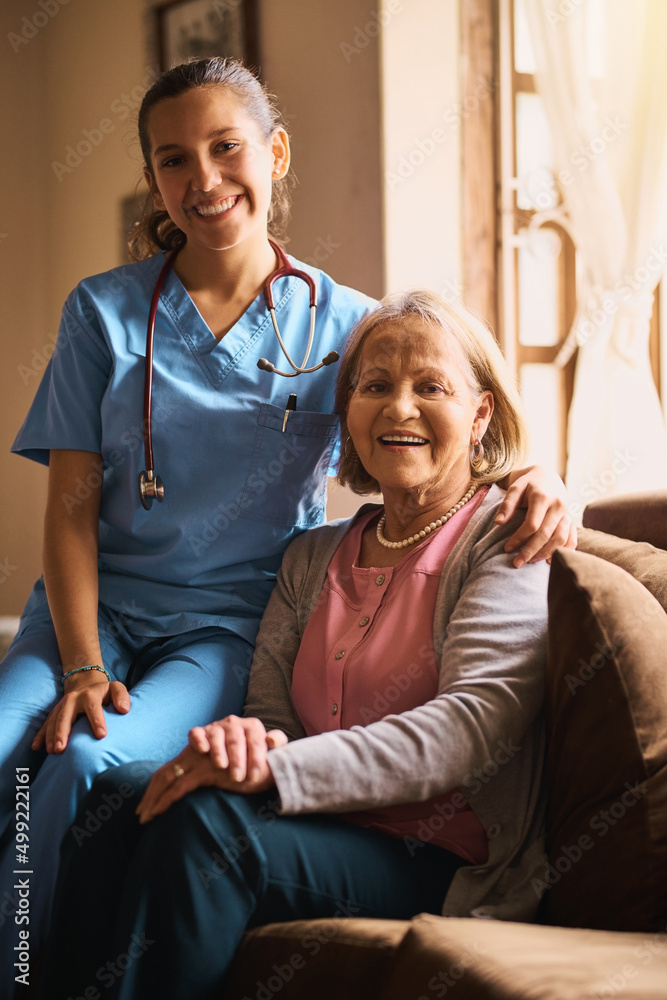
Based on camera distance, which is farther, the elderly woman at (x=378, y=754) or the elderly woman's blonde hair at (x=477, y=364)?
the elderly woman's blonde hair at (x=477, y=364)

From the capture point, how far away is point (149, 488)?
1.50m

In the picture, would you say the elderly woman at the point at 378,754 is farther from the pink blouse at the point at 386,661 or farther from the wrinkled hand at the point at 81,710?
the wrinkled hand at the point at 81,710

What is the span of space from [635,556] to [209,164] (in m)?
0.86

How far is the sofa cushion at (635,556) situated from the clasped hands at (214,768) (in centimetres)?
53

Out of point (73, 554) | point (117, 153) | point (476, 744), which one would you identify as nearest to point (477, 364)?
point (476, 744)

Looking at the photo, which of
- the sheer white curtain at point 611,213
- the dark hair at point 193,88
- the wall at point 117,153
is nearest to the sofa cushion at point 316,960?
the dark hair at point 193,88

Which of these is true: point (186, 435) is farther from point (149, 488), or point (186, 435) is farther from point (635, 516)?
point (635, 516)

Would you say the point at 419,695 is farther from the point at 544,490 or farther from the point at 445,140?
the point at 445,140

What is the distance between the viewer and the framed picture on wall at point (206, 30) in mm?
2807

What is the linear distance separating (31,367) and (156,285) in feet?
7.74

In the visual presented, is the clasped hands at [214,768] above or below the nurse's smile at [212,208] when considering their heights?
below

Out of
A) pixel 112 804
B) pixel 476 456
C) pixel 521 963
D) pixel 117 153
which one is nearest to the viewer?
pixel 521 963

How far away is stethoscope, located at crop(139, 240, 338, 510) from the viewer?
1.50 metres

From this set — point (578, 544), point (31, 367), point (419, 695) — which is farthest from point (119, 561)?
point (31, 367)
